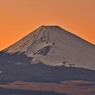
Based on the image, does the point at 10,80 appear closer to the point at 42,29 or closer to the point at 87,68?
the point at 87,68

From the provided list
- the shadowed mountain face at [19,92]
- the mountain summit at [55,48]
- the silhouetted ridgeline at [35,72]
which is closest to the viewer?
the shadowed mountain face at [19,92]

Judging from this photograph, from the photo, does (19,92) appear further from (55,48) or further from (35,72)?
(55,48)

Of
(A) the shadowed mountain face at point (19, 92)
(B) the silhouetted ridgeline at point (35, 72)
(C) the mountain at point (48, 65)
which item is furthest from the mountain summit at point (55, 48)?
(A) the shadowed mountain face at point (19, 92)

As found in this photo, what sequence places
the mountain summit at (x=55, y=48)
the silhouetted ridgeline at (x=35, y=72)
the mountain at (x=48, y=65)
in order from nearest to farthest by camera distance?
1. the mountain at (x=48, y=65)
2. the silhouetted ridgeline at (x=35, y=72)
3. the mountain summit at (x=55, y=48)

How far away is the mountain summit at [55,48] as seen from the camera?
14325 cm

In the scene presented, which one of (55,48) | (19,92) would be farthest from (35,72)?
(19,92)

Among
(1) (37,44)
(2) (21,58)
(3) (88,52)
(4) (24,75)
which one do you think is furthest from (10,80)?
(3) (88,52)

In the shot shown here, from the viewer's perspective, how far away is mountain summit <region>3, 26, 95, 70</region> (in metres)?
143

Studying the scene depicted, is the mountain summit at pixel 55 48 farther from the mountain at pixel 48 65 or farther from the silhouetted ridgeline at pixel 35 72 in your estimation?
the silhouetted ridgeline at pixel 35 72

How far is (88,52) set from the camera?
15312 centimetres

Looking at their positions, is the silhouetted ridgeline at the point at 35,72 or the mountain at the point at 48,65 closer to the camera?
the mountain at the point at 48,65

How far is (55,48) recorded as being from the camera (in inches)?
5881

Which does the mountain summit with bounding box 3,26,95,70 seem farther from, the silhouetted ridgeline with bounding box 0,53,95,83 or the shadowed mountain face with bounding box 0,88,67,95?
the shadowed mountain face with bounding box 0,88,67,95

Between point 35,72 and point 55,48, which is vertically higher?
point 55,48
